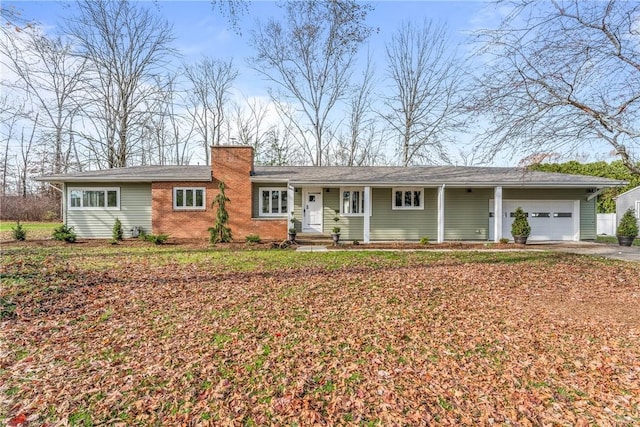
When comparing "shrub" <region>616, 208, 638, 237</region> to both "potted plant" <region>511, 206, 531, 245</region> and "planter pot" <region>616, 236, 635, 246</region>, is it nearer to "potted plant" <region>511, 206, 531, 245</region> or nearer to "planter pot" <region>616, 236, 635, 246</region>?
"planter pot" <region>616, 236, 635, 246</region>

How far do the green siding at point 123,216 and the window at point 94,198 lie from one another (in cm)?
19

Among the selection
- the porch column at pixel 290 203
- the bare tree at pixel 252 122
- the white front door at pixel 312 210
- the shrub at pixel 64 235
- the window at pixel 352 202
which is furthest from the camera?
the bare tree at pixel 252 122

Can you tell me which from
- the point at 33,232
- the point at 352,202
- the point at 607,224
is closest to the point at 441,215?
the point at 352,202

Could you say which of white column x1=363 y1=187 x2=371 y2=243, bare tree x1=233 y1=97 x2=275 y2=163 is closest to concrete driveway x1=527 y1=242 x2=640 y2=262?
white column x1=363 y1=187 x2=371 y2=243

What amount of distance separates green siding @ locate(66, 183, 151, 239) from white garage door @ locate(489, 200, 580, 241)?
53.1 feet

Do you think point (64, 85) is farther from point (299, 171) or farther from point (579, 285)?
point (579, 285)

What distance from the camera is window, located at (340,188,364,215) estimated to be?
14805 mm

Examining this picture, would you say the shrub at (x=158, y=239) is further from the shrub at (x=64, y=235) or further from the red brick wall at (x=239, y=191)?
the shrub at (x=64, y=235)

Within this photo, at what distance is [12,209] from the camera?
25.2m

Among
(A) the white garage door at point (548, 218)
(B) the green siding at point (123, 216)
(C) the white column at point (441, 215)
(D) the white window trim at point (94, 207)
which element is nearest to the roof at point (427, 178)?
(C) the white column at point (441, 215)

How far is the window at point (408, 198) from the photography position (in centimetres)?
1474

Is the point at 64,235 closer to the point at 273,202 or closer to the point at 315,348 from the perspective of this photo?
the point at 273,202

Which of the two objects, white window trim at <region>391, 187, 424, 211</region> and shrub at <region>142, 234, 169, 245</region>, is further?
white window trim at <region>391, 187, 424, 211</region>

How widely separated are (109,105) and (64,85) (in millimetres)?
2652
